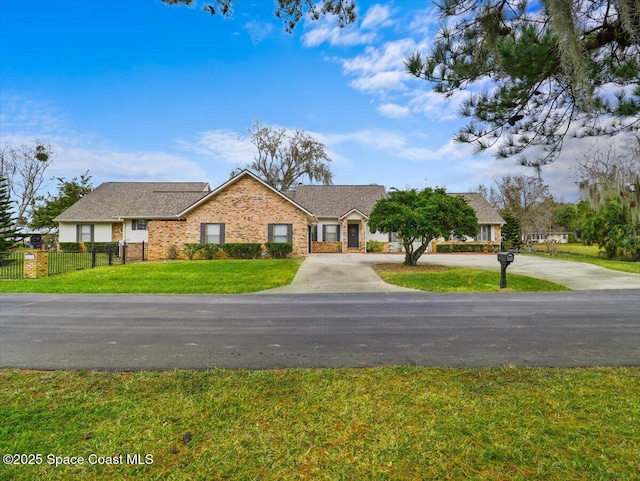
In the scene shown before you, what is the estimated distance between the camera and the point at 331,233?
30.1 m

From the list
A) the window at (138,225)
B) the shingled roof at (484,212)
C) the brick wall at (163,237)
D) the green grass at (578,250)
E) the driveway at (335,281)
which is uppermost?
the shingled roof at (484,212)

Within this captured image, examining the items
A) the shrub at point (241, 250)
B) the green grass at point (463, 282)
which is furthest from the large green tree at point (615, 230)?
the shrub at point (241, 250)

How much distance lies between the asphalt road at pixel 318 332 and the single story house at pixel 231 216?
1290cm

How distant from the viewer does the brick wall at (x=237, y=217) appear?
22672mm

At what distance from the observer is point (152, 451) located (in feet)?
8.77

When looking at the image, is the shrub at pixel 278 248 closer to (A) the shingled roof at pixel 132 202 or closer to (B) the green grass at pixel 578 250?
(A) the shingled roof at pixel 132 202

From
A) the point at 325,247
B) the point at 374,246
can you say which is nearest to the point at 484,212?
the point at 374,246

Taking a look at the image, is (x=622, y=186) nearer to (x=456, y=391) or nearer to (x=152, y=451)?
(x=456, y=391)

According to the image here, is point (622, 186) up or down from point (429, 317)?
up

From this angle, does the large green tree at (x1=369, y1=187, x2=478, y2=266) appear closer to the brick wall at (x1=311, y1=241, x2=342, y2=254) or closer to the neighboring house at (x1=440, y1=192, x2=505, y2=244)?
the brick wall at (x1=311, y1=241, x2=342, y2=254)

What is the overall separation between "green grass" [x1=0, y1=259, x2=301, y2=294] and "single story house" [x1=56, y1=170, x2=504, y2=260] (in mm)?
5711

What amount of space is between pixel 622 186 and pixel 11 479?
83.5ft

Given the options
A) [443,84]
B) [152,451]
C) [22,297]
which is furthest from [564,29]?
[22,297]

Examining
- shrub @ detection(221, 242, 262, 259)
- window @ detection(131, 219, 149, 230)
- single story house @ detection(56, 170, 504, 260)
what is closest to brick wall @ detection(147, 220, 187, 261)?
single story house @ detection(56, 170, 504, 260)
